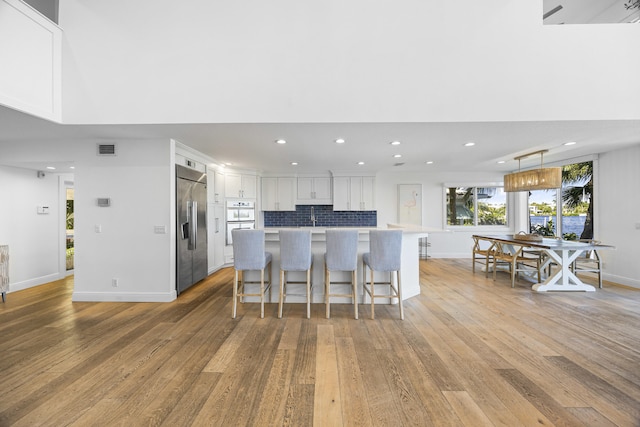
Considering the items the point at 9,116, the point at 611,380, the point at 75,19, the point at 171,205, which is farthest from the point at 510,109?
the point at 9,116

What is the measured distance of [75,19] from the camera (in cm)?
297

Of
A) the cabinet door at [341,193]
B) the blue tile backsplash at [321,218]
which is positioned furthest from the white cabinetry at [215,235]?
the cabinet door at [341,193]

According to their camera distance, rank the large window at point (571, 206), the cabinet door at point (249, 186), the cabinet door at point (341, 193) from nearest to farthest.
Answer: the large window at point (571, 206) → the cabinet door at point (249, 186) → the cabinet door at point (341, 193)

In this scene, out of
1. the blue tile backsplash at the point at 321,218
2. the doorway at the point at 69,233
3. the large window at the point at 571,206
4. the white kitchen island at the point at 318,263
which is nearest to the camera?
the white kitchen island at the point at 318,263

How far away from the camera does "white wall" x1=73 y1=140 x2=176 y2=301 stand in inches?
146

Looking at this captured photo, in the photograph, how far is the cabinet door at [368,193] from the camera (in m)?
6.66

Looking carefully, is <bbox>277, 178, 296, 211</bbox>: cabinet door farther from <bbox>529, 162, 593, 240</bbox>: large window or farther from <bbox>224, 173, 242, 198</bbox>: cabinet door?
<bbox>529, 162, 593, 240</bbox>: large window

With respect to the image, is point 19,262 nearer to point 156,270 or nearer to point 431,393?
point 156,270

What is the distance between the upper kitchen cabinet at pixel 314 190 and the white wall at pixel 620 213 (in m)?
5.15

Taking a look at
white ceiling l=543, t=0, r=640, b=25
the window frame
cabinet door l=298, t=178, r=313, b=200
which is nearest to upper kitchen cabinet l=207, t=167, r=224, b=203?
cabinet door l=298, t=178, r=313, b=200

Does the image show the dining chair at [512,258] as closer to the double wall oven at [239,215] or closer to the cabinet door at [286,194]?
the cabinet door at [286,194]

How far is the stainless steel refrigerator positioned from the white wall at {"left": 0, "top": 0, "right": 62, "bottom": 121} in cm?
145

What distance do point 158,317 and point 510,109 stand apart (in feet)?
15.0

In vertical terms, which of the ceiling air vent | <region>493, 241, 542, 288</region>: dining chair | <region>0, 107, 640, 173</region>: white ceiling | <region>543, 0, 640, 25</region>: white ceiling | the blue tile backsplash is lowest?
<region>493, 241, 542, 288</region>: dining chair
